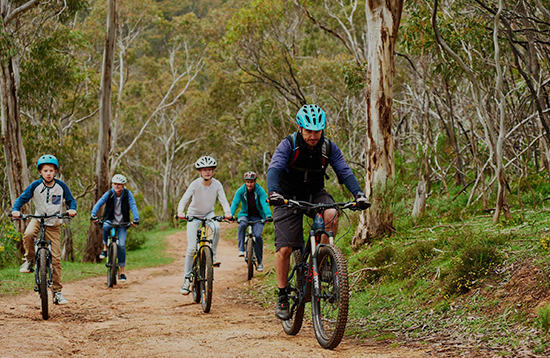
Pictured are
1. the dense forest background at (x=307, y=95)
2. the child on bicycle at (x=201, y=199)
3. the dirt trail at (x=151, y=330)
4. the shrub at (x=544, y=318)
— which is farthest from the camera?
the dense forest background at (x=307, y=95)

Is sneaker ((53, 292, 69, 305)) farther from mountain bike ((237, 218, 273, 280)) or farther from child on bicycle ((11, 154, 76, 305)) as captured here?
mountain bike ((237, 218, 273, 280))

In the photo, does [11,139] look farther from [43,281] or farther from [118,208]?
[43,281]

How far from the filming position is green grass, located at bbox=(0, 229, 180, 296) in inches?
387

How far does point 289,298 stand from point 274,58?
62.8 feet

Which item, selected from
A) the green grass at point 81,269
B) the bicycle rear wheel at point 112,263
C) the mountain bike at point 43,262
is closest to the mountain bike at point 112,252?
the bicycle rear wheel at point 112,263

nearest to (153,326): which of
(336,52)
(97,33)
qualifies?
(336,52)

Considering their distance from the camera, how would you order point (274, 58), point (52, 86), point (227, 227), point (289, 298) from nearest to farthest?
point (289, 298), point (52, 86), point (274, 58), point (227, 227)

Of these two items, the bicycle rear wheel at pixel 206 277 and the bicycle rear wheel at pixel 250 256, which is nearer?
the bicycle rear wheel at pixel 206 277

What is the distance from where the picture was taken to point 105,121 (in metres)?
15.9

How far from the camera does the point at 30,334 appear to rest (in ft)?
19.1

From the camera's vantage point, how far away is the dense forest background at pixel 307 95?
10039mm

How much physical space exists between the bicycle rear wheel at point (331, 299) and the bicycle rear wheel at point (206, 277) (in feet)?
8.34

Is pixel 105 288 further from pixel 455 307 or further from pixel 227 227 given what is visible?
pixel 227 227

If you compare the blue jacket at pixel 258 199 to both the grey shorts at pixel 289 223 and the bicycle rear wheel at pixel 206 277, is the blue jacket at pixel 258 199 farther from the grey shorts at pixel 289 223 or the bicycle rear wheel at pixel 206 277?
the grey shorts at pixel 289 223
